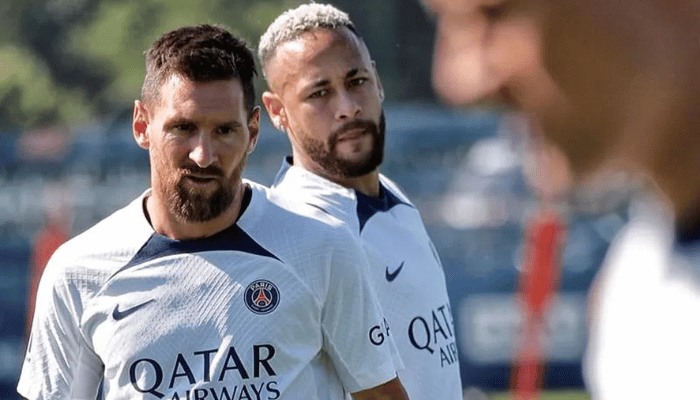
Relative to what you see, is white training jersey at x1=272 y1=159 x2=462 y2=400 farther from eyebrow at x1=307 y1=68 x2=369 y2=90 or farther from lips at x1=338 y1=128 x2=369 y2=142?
eyebrow at x1=307 y1=68 x2=369 y2=90

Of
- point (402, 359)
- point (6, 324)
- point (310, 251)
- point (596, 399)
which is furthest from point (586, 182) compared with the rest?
point (6, 324)

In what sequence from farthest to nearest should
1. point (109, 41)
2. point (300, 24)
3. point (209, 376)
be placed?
1. point (109, 41)
2. point (300, 24)
3. point (209, 376)

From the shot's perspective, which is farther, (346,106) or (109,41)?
(109,41)

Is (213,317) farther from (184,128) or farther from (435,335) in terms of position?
(435,335)

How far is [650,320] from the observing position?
1355mm

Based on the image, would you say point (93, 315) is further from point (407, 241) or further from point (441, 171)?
point (441, 171)

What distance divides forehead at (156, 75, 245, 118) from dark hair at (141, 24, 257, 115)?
0.02 meters

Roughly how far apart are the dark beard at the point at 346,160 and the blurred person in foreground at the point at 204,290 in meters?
0.74

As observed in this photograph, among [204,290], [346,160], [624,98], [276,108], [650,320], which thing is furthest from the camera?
[276,108]

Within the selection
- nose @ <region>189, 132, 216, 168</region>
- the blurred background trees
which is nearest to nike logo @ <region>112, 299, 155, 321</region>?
nose @ <region>189, 132, 216, 168</region>

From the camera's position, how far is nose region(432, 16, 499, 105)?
1.27m

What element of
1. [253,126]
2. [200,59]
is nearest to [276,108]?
[253,126]

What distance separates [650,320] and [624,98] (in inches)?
9.5

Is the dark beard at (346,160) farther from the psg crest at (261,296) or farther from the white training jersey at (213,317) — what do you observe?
the psg crest at (261,296)
